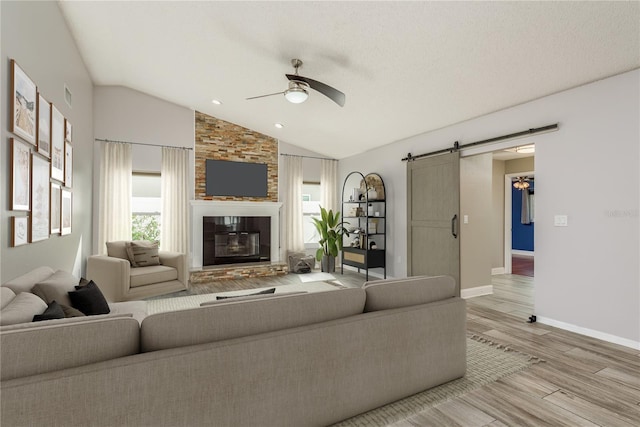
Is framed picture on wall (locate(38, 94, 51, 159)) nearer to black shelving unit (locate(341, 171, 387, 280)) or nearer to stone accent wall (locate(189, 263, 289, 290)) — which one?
stone accent wall (locate(189, 263, 289, 290))

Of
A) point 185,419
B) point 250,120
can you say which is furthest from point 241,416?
point 250,120

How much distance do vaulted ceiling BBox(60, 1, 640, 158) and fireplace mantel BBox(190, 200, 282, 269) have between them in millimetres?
1980

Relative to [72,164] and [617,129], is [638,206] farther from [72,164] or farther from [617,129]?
[72,164]

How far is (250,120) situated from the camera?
5.97m

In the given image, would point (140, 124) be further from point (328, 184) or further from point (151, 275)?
point (328, 184)

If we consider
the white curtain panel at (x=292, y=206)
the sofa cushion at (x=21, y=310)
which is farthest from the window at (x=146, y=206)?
the sofa cushion at (x=21, y=310)

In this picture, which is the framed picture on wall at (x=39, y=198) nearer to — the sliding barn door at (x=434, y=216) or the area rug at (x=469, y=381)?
the area rug at (x=469, y=381)

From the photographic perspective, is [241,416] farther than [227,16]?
No

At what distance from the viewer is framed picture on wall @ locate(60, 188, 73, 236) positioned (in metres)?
3.43

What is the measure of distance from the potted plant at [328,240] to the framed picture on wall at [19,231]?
15.4ft

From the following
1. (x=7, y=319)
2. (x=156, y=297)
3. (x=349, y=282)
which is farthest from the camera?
(x=349, y=282)

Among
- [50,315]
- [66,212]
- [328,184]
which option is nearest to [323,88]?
[50,315]

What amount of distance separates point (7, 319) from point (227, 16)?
9.75 ft

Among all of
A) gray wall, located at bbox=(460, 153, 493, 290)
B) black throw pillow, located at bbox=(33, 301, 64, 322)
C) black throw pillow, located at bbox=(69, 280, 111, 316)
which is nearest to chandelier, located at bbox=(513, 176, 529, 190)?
gray wall, located at bbox=(460, 153, 493, 290)
